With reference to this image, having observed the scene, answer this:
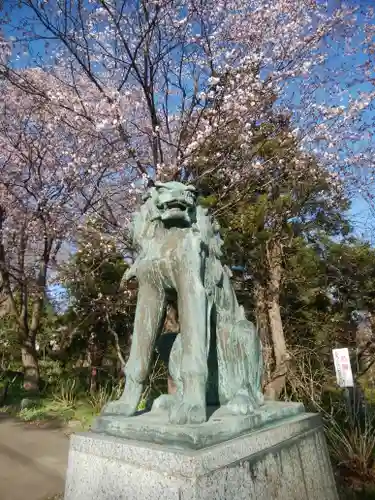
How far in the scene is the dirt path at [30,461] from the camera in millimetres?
4855

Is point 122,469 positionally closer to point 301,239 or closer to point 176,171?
point 176,171

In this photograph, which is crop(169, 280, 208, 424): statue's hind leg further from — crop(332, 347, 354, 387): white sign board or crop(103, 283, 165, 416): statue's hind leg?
crop(332, 347, 354, 387): white sign board

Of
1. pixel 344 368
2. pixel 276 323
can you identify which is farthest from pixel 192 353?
pixel 276 323

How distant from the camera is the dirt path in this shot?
486 cm

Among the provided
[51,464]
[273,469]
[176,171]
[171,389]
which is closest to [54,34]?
[176,171]

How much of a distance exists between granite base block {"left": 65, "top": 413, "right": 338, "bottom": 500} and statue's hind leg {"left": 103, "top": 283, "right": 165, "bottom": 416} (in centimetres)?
24

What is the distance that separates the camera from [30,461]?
5801 mm

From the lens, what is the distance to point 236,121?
7.75 metres

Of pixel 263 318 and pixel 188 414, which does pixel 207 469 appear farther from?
pixel 263 318

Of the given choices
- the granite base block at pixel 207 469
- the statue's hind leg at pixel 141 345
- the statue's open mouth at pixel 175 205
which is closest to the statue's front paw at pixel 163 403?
the statue's hind leg at pixel 141 345

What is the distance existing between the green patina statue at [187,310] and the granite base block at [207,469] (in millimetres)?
240

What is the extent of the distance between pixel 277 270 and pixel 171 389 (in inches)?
174

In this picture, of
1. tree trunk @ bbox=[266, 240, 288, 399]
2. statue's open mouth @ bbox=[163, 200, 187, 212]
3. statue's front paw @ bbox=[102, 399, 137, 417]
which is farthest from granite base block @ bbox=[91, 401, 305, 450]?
tree trunk @ bbox=[266, 240, 288, 399]

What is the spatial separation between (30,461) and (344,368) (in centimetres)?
465
